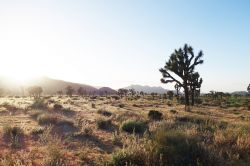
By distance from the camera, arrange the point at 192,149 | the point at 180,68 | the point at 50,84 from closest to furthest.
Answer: the point at 192,149
the point at 180,68
the point at 50,84

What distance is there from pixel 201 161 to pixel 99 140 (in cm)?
520

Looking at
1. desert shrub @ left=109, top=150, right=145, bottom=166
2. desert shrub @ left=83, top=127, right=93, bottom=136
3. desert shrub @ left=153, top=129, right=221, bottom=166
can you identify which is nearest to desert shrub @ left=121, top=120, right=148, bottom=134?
desert shrub @ left=83, top=127, right=93, bottom=136

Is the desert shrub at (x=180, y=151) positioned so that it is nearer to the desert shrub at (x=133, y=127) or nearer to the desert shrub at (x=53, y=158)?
the desert shrub at (x=53, y=158)

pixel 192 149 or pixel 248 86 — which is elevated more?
pixel 248 86

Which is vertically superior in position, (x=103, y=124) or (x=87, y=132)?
(x=103, y=124)

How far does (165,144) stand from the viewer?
8.28m

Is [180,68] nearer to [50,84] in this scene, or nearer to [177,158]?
[177,158]

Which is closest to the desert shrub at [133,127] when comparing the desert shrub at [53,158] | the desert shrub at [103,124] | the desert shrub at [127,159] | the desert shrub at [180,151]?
the desert shrub at [103,124]

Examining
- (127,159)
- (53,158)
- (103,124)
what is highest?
(103,124)

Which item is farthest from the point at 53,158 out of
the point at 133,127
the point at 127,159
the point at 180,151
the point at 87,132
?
the point at 133,127

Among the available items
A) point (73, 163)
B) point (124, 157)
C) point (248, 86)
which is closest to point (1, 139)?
point (73, 163)

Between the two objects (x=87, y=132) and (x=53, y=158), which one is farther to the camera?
(x=87, y=132)

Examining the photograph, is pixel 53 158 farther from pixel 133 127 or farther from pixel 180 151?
pixel 133 127

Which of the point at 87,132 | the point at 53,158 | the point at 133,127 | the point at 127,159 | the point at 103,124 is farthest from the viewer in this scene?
the point at 103,124
